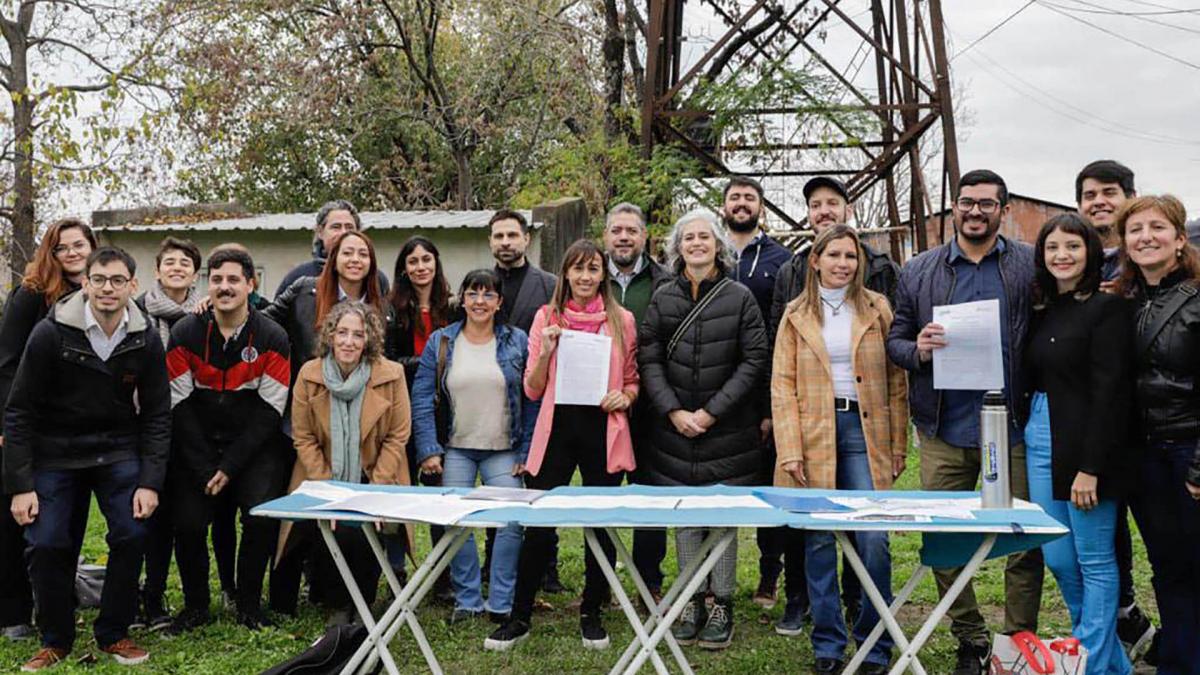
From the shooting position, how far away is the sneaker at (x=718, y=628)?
4992 mm

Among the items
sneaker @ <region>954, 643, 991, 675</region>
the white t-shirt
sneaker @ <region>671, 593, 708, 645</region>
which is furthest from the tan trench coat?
sneaker @ <region>954, 643, 991, 675</region>

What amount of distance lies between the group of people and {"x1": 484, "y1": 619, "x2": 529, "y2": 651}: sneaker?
0.6 inches

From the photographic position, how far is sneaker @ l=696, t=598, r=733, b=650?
4992 mm

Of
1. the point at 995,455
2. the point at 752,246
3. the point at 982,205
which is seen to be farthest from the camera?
the point at 752,246

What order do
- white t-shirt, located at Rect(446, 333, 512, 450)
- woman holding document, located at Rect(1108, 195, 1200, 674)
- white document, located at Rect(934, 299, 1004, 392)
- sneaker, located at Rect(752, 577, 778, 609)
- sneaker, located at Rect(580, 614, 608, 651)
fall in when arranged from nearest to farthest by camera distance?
woman holding document, located at Rect(1108, 195, 1200, 674)
white document, located at Rect(934, 299, 1004, 392)
sneaker, located at Rect(580, 614, 608, 651)
white t-shirt, located at Rect(446, 333, 512, 450)
sneaker, located at Rect(752, 577, 778, 609)

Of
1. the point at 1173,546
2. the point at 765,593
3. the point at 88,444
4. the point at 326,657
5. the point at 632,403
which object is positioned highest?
the point at 632,403

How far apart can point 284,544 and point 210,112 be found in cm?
1288

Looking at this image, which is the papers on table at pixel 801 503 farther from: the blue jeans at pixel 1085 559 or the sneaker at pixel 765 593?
the sneaker at pixel 765 593

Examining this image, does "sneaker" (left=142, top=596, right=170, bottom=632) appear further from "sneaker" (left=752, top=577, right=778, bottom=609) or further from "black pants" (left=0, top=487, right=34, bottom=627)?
"sneaker" (left=752, top=577, right=778, bottom=609)

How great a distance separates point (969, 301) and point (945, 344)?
1.00 feet

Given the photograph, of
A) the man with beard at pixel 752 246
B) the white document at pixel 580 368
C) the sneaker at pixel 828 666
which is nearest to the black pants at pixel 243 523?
the white document at pixel 580 368

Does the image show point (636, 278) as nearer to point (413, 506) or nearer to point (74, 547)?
point (413, 506)

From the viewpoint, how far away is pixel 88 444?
15.6ft

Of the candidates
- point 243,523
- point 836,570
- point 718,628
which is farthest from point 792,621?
point 243,523
